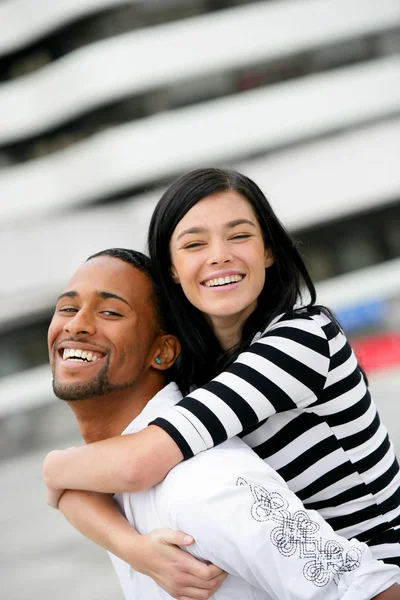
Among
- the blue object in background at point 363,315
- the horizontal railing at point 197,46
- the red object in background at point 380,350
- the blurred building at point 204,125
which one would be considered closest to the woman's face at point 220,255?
the red object in background at point 380,350

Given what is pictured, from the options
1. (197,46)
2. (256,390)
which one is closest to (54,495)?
(256,390)

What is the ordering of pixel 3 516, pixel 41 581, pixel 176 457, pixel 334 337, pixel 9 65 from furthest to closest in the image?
pixel 9 65, pixel 3 516, pixel 41 581, pixel 334 337, pixel 176 457

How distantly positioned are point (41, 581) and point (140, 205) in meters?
25.5

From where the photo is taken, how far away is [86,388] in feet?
7.89

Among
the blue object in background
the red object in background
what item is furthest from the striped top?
the blue object in background

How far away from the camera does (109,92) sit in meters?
31.4

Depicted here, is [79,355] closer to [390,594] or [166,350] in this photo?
[166,350]

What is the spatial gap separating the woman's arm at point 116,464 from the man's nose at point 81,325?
0.34 metres

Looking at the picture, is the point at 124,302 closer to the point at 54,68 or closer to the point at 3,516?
the point at 3,516

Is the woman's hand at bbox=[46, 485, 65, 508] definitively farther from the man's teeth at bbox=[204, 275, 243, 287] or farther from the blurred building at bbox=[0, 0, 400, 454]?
the blurred building at bbox=[0, 0, 400, 454]

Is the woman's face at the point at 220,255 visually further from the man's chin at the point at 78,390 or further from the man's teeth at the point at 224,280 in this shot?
the man's chin at the point at 78,390

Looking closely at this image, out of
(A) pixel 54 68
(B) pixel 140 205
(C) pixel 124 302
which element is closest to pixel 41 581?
(C) pixel 124 302

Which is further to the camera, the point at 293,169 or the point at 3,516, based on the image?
the point at 293,169

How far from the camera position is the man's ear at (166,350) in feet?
8.57
